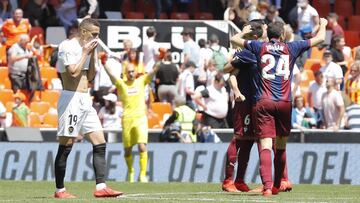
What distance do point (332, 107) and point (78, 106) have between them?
37.5 ft

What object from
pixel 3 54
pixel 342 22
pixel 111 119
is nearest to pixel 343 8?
pixel 342 22

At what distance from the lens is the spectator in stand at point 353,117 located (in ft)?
82.1

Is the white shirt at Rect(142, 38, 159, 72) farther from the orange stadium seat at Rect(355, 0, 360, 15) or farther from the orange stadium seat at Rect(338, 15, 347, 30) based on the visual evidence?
the orange stadium seat at Rect(355, 0, 360, 15)

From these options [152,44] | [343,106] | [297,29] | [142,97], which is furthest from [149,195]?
[297,29]

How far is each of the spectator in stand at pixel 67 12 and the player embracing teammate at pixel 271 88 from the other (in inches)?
605

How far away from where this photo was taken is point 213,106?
26.1 metres

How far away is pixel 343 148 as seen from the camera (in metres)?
23.7

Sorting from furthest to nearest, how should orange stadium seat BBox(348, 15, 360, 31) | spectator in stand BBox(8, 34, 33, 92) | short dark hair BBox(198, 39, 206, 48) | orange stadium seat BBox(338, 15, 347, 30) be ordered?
orange stadium seat BBox(338, 15, 347, 30) < orange stadium seat BBox(348, 15, 360, 31) < short dark hair BBox(198, 39, 206, 48) < spectator in stand BBox(8, 34, 33, 92)

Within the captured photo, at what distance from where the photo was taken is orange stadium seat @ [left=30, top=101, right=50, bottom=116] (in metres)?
26.7

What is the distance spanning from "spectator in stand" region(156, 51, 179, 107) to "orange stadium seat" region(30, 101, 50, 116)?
2480mm

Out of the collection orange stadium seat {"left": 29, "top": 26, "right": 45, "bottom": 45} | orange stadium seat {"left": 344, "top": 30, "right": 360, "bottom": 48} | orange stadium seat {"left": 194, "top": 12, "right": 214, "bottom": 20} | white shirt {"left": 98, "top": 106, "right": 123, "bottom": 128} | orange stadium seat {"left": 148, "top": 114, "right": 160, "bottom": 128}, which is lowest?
orange stadium seat {"left": 148, "top": 114, "right": 160, "bottom": 128}

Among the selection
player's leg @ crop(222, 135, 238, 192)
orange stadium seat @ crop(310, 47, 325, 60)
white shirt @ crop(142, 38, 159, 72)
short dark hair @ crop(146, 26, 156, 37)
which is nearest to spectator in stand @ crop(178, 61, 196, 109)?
white shirt @ crop(142, 38, 159, 72)

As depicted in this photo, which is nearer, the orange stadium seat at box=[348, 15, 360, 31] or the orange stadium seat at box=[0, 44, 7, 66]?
the orange stadium seat at box=[0, 44, 7, 66]

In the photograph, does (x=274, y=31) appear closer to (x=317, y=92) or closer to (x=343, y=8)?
(x=317, y=92)
